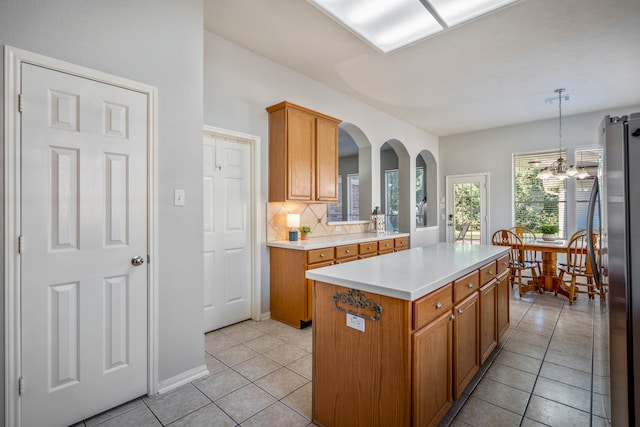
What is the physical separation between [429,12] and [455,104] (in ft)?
8.69

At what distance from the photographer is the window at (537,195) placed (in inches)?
216

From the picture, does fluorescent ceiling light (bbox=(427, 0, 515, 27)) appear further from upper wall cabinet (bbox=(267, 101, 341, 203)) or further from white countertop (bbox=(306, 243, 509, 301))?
white countertop (bbox=(306, 243, 509, 301))

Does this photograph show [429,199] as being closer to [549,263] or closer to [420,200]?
Result: [420,200]

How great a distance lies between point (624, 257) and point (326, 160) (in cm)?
295

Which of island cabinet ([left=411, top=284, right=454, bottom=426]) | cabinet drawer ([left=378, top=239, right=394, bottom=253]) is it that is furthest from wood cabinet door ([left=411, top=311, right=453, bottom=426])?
cabinet drawer ([left=378, top=239, right=394, bottom=253])

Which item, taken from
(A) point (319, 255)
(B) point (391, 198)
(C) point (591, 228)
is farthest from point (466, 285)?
(B) point (391, 198)

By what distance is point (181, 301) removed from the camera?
2.16m

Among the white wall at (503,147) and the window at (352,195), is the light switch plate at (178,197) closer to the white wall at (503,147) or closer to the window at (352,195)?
the white wall at (503,147)

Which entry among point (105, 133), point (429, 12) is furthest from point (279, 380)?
point (429, 12)

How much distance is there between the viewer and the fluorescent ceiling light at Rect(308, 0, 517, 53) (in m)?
2.38

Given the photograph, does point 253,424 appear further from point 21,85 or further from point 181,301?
point 21,85

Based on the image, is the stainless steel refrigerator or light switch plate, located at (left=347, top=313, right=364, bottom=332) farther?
light switch plate, located at (left=347, top=313, right=364, bottom=332)

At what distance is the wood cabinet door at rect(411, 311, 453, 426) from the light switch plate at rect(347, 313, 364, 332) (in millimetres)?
247

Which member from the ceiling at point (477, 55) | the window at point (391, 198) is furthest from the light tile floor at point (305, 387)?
the window at point (391, 198)
